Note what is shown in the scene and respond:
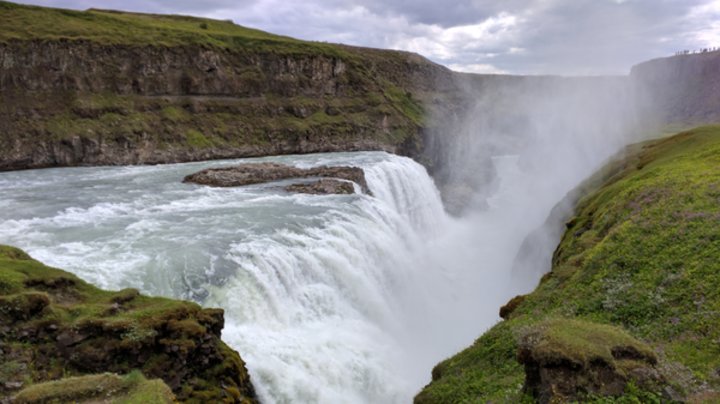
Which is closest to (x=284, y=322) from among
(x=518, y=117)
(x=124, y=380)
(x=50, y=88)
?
(x=124, y=380)

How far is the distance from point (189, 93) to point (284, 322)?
46908 mm

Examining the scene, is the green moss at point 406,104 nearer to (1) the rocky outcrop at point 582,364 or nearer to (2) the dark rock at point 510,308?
(2) the dark rock at point 510,308

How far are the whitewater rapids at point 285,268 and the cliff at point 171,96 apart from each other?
9861 mm

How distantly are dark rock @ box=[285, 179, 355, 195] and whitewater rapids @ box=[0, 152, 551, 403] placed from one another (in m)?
1.29

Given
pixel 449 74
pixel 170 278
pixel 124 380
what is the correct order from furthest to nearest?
pixel 449 74 < pixel 170 278 < pixel 124 380

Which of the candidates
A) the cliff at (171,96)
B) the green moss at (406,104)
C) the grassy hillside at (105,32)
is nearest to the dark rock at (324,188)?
the cliff at (171,96)

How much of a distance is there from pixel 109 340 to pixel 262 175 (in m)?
27.9

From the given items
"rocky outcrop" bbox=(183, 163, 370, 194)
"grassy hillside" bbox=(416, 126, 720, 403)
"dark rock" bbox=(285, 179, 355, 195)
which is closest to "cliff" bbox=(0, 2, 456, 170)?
"rocky outcrop" bbox=(183, 163, 370, 194)

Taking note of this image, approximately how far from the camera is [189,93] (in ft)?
185

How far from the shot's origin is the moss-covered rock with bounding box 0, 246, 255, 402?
9695 millimetres

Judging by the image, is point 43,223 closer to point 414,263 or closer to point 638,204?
point 414,263

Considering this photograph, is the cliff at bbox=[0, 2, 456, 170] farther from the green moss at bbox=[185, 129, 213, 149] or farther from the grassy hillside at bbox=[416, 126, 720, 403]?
the grassy hillside at bbox=[416, 126, 720, 403]

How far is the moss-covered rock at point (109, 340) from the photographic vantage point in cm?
970

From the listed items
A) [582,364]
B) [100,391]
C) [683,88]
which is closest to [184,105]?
[100,391]
